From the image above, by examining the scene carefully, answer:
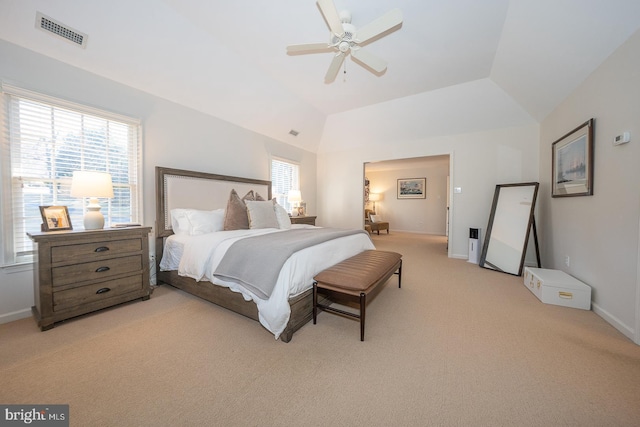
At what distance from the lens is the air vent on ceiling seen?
6.70ft

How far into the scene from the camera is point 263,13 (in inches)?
95.3

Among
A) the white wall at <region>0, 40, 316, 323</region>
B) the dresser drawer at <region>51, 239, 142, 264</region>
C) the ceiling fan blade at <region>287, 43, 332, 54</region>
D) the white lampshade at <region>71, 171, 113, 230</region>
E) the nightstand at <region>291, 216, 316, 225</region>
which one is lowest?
the dresser drawer at <region>51, 239, 142, 264</region>

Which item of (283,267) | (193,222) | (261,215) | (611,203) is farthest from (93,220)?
(611,203)

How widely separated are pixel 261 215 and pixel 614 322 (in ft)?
A: 12.5

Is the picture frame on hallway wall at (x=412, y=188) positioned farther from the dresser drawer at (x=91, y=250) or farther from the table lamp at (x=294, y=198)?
the dresser drawer at (x=91, y=250)

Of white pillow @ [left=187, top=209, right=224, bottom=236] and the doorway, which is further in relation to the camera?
the doorway

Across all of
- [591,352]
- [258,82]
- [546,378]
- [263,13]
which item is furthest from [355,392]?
[258,82]

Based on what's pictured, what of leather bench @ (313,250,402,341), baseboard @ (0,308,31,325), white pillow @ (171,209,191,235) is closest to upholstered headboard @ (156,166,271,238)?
white pillow @ (171,209,191,235)

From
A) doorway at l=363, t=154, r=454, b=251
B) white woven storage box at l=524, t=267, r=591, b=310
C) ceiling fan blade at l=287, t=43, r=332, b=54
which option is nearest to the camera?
ceiling fan blade at l=287, t=43, r=332, b=54

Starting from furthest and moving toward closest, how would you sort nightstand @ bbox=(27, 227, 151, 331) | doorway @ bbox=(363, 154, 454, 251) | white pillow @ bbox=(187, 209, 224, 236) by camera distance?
1. doorway @ bbox=(363, 154, 454, 251)
2. white pillow @ bbox=(187, 209, 224, 236)
3. nightstand @ bbox=(27, 227, 151, 331)

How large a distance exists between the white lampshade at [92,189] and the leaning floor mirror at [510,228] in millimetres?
5335

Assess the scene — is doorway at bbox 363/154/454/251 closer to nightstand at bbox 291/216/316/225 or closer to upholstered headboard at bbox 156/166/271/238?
nightstand at bbox 291/216/316/225

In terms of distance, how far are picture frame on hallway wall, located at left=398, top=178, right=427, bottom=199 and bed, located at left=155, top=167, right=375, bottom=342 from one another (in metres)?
6.13

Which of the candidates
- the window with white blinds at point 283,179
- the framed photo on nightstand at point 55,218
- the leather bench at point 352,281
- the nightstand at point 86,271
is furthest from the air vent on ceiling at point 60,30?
the leather bench at point 352,281
